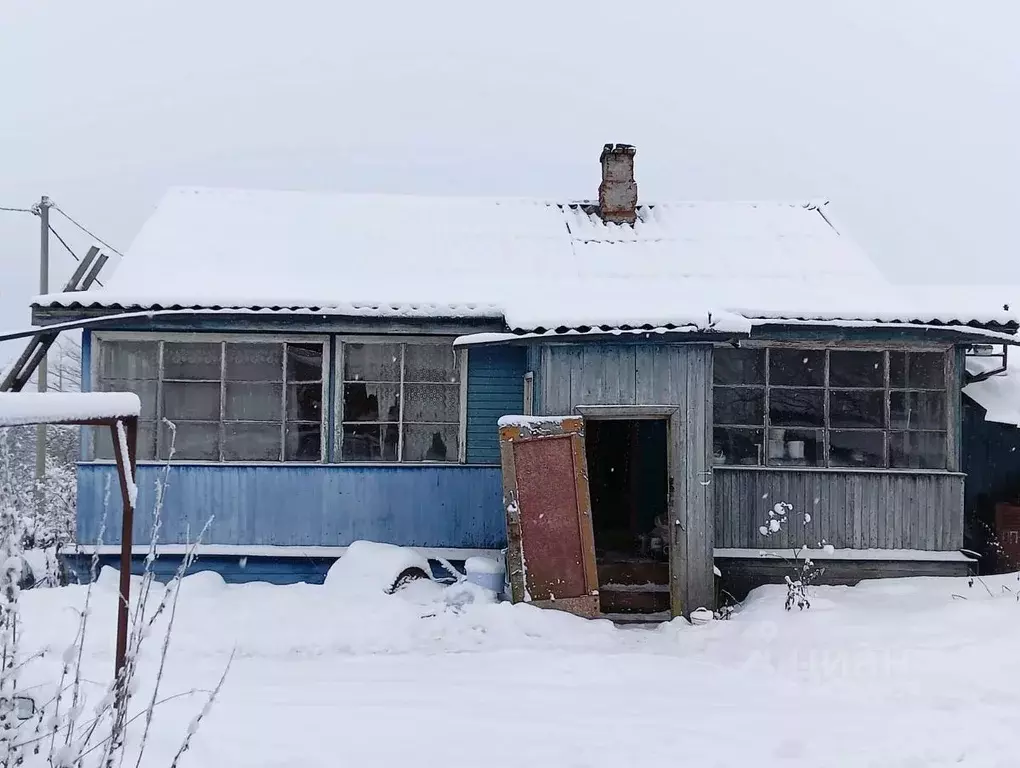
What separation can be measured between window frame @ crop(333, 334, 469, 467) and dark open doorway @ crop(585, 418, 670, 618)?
69.2 inches

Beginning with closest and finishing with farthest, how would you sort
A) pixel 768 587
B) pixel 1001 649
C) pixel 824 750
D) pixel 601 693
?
pixel 824 750 → pixel 601 693 → pixel 1001 649 → pixel 768 587

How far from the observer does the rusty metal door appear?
7.00m

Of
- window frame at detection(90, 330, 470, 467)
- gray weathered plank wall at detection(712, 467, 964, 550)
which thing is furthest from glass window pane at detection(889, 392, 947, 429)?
window frame at detection(90, 330, 470, 467)

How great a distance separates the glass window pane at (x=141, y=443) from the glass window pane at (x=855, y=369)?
7239 mm

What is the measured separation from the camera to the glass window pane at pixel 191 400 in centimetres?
827

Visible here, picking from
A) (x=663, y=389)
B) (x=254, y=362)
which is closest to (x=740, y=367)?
(x=663, y=389)

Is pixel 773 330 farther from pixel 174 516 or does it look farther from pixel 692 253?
pixel 174 516

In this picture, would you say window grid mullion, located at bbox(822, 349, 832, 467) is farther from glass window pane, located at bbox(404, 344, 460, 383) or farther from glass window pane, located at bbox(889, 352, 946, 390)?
glass window pane, located at bbox(404, 344, 460, 383)

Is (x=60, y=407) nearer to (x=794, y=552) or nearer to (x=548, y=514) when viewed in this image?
(x=548, y=514)

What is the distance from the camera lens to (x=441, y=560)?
8047mm

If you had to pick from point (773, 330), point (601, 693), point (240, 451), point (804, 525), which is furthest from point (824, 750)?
point (240, 451)

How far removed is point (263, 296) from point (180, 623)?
10.5ft

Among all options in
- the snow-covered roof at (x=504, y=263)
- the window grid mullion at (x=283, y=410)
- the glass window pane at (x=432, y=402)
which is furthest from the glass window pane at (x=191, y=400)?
the glass window pane at (x=432, y=402)

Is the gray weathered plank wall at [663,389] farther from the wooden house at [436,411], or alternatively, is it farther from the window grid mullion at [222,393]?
the window grid mullion at [222,393]
